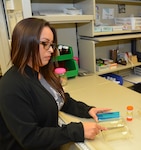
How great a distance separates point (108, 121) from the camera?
981mm

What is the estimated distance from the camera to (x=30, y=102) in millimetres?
792

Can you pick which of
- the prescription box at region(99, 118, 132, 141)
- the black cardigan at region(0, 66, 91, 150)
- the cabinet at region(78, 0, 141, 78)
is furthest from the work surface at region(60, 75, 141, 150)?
the cabinet at region(78, 0, 141, 78)

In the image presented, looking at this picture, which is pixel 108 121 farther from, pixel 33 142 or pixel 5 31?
pixel 5 31

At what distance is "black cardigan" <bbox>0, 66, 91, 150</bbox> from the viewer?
73cm

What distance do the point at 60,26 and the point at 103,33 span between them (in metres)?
0.49

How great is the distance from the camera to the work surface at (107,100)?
821 millimetres

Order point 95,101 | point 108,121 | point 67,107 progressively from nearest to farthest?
1. point 108,121
2. point 67,107
3. point 95,101

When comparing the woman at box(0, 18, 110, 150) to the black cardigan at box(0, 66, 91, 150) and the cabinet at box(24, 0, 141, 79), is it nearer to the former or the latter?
the black cardigan at box(0, 66, 91, 150)

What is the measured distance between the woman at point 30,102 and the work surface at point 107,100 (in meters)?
0.09

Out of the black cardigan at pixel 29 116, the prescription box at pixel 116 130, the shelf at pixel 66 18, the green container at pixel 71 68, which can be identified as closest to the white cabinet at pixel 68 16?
the shelf at pixel 66 18

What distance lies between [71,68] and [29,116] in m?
1.13

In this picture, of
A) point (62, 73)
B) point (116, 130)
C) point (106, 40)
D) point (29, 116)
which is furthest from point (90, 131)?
point (106, 40)

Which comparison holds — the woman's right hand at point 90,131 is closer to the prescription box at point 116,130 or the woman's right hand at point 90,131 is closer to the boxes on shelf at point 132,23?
the prescription box at point 116,130

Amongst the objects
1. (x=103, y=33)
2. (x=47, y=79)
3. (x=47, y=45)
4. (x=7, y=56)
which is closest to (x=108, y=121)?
(x=47, y=79)
